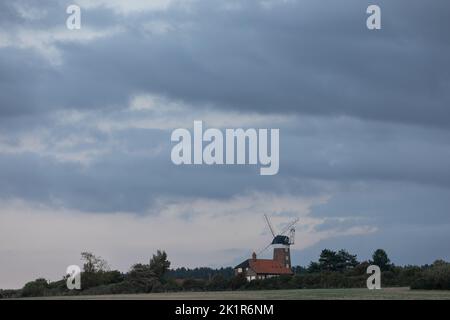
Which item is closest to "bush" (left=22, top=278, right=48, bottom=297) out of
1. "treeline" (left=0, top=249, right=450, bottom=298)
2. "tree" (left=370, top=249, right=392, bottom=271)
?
"treeline" (left=0, top=249, right=450, bottom=298)

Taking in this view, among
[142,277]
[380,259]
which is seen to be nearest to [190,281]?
[142,277]

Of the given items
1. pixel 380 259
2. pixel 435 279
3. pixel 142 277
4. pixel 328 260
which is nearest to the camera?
pixel 435 279

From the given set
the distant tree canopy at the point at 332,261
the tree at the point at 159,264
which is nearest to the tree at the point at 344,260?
the distant tree canopy at the point at 332,261

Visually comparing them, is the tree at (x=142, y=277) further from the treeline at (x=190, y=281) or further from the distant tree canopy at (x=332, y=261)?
the distant tree canopy at (x=332, y=261)

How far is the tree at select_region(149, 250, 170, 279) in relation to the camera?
6078 inches

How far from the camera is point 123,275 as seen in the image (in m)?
147

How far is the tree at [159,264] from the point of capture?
506 ft

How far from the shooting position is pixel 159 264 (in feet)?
516

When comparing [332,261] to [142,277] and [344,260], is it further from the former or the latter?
[142,277]

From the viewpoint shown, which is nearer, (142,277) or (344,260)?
(142,277)

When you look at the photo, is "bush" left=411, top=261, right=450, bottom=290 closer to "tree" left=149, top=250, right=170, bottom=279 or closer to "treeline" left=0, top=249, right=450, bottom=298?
"treeline" left=0, top=249, right=450, bottom=298

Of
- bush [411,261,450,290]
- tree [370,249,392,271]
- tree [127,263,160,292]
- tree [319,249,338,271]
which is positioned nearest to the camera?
bush [411,261,450,290]
